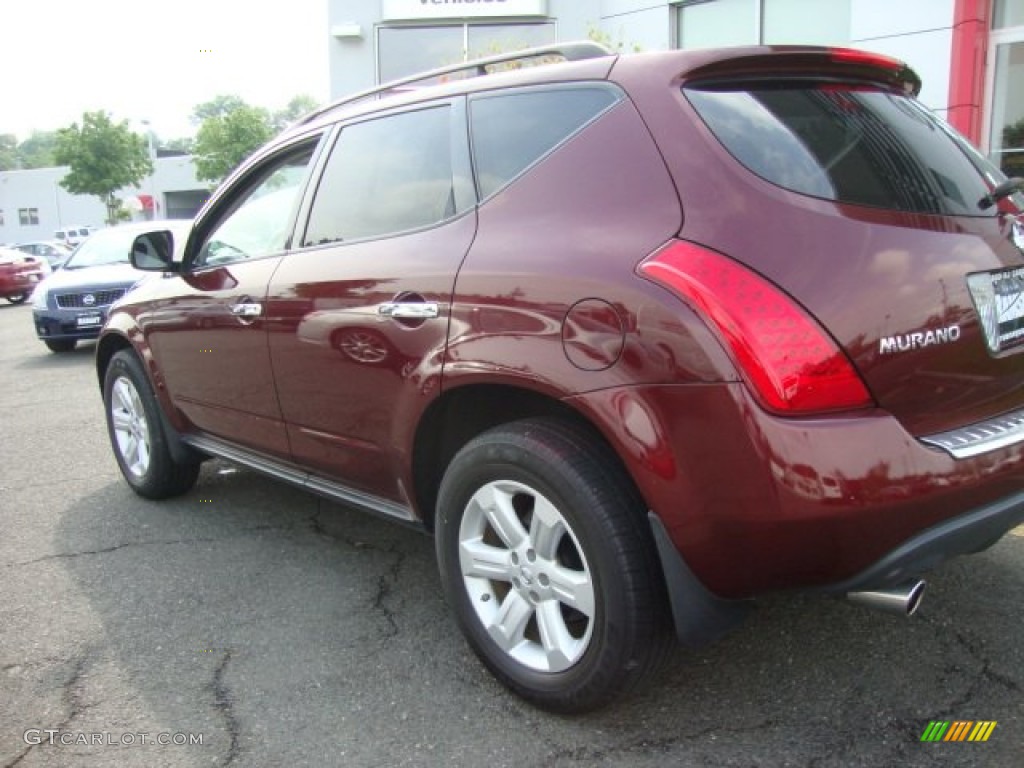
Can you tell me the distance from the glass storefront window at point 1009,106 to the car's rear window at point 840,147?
284 inches

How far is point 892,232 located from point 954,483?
622mm

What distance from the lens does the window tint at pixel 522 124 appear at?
101 inches

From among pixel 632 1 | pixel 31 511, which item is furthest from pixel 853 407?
pixel 632 1

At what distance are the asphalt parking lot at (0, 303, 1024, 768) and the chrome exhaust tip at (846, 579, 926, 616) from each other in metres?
0.43

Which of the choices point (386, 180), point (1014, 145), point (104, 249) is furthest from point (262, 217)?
point (104, 249)

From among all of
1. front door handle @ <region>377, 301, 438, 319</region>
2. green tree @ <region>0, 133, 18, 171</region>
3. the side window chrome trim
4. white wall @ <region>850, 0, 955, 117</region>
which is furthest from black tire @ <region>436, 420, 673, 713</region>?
green tree @ <region>0, 133, 18, 171</region>

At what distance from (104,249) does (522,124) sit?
11.0m

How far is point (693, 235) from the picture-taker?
85.3 inches

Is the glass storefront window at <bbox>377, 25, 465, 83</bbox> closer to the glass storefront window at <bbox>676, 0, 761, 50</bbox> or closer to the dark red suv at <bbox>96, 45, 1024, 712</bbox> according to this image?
the glass storefront window at <bbox>676, 0, 761, 50</bbox>

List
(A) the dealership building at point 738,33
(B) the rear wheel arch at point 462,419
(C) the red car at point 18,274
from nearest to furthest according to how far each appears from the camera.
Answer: (B) the rear wheel arch at point 462,419 < (A) the dealership building at point 738,33 < (C) the red car at point 18,274

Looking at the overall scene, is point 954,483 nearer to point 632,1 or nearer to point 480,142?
point 480,142

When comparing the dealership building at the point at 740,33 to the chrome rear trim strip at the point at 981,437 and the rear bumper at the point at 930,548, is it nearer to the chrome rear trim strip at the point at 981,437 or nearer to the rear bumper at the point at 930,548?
the chrome rear trim strip at the point at 981,437

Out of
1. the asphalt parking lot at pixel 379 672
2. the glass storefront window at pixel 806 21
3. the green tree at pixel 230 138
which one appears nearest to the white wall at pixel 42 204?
the green tree at pixel 230 138

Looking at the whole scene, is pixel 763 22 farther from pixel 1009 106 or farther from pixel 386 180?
pixel 386 180
